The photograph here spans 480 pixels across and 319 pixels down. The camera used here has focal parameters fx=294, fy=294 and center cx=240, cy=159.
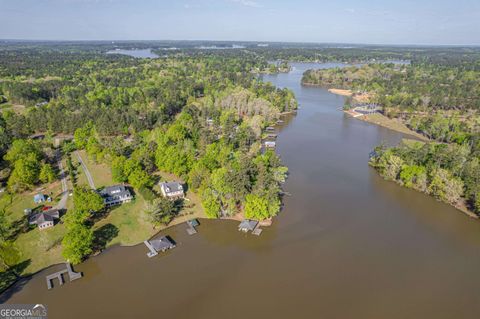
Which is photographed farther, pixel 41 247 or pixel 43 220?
pixel 43 220

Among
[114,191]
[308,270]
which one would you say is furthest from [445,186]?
[114,191]

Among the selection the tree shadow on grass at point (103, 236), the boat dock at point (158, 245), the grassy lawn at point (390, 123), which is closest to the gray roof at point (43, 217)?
the tree shadow on grass at point (103, 236)

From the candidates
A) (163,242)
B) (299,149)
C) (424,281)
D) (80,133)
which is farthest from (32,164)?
(424,281)

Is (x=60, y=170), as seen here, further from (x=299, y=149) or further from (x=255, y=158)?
(x=299, y=149)

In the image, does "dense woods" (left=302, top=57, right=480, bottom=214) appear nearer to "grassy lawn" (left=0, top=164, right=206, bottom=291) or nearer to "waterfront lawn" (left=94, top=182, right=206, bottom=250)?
"waterfront lawn" (left=94, top=182, right=206, bottom=250)

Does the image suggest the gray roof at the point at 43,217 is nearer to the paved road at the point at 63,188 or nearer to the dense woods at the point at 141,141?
the dense woods at the point at 141,141

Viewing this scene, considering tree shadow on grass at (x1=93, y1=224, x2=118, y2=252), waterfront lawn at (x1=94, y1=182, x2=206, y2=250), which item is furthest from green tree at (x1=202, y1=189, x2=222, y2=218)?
tree shadow on grass at (x1=93, y1=224, x2=118, y2=252)

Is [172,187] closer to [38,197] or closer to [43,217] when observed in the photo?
[43,217]
